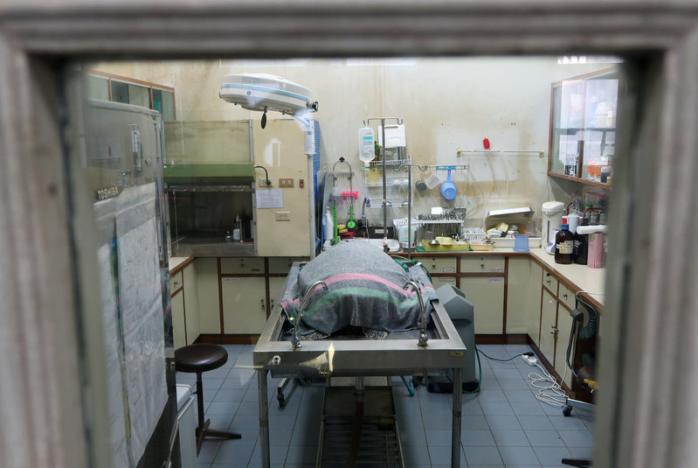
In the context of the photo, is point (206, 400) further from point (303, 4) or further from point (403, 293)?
point (303, 4)

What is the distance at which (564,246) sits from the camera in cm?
399

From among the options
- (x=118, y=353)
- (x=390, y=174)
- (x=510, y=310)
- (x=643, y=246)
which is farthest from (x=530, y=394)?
(x=643, y=246)

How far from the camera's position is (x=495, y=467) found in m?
2.91

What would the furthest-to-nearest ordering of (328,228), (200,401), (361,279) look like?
(328,228) < (200,401) < (361,279)

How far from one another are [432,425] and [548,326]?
1.28 metres

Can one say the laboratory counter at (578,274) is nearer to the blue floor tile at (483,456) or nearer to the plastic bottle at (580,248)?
the plastic bottle at (580,248)

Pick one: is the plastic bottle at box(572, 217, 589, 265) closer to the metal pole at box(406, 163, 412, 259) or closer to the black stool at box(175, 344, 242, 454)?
the metal pole at box(406, 163, 412, 259)

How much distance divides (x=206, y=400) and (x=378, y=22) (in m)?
3.63

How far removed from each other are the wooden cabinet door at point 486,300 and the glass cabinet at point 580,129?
3.47 feet

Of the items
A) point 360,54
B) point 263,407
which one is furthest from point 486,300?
point 360,54

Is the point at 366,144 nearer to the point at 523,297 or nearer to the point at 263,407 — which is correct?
the point at 523,297

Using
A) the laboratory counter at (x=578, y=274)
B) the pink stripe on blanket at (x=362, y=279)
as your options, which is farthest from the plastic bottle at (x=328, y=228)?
the pink stripe on blanket at (x=362, y=279)

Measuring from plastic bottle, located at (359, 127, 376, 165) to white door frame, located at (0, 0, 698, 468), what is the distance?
13.8 feet

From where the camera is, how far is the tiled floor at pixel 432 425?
9.89 ft
